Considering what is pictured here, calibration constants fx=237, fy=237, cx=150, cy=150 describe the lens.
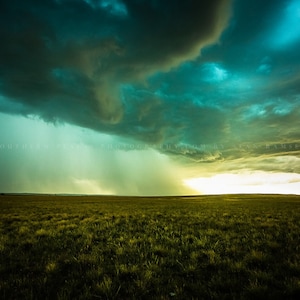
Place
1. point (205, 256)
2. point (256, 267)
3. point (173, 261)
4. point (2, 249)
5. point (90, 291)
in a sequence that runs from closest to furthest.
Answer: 1. point (90, 291)
2. point (256, 267)
3. point (173, 261)
4. point (205, 256)
5. point (2, 249)

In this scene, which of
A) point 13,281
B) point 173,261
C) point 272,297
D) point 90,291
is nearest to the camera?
point 272,297

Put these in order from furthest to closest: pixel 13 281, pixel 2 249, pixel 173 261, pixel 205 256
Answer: pixel 2 249 → pixel 205 256 → pixel 173 261 → pixel 13 281

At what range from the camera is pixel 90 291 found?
5.74m

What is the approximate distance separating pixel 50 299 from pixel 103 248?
171 inches

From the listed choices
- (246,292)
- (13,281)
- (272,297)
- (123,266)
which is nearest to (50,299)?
(13,281)

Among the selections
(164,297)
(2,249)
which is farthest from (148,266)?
(2,249)

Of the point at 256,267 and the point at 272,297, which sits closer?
the point at 272,297

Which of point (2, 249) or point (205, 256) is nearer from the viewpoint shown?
point (205, 256)

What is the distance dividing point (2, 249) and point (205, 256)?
7999 mm

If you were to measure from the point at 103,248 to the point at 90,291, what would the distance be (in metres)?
3.92

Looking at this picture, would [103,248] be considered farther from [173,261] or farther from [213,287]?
[213,287]

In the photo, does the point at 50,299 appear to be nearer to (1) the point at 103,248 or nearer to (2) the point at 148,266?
(2) the point at 148,266

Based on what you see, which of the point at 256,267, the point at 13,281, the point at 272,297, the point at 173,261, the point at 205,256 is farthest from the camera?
the point at 205,256

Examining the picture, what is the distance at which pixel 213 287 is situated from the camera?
231 inches
